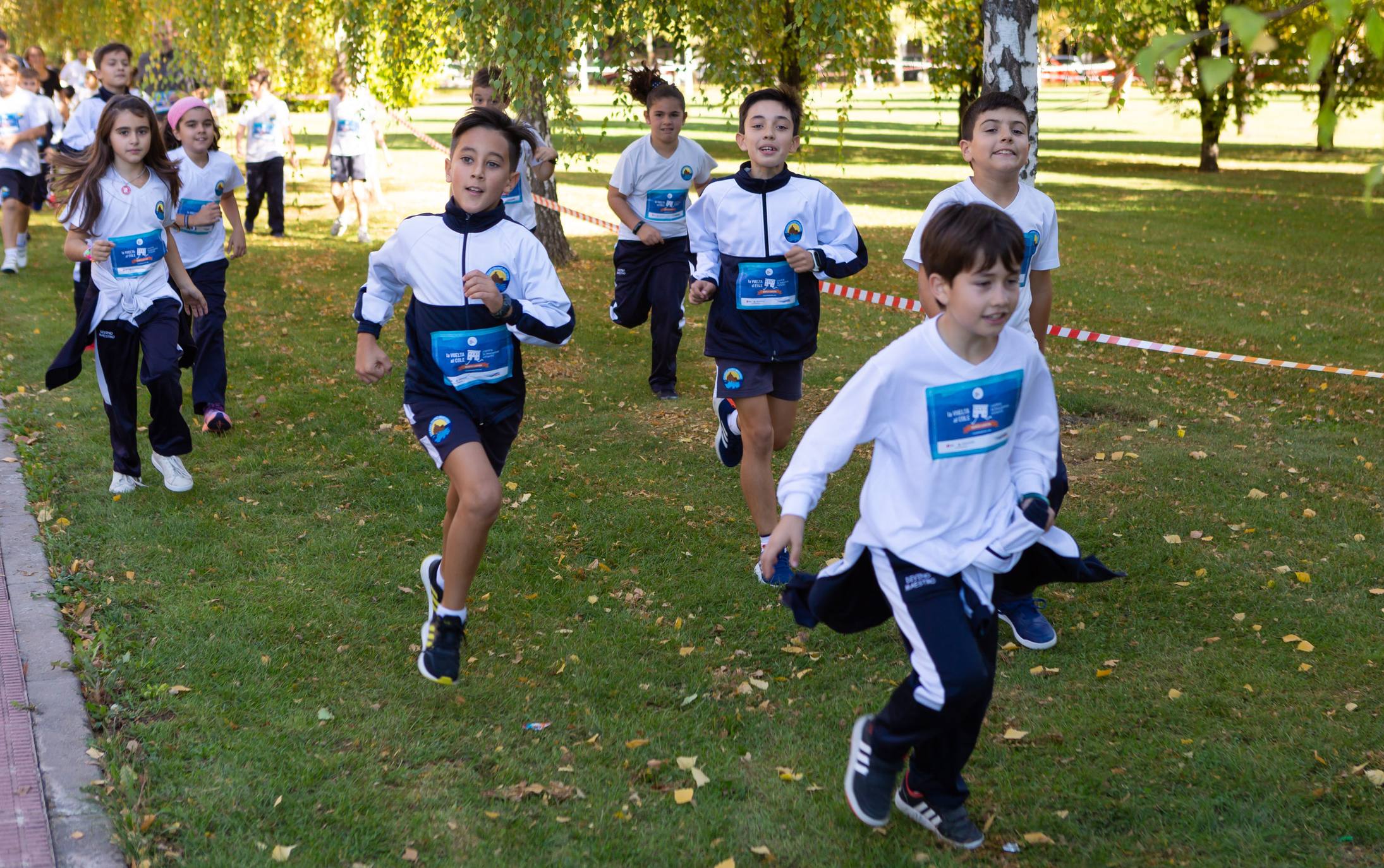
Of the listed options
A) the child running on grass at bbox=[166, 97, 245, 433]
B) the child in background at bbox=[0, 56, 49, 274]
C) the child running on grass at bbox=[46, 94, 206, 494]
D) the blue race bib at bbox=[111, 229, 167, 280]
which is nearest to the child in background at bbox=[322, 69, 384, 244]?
the child in background at bbox=[0, 56, 49, 274]

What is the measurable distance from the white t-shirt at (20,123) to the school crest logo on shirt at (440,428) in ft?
34.3

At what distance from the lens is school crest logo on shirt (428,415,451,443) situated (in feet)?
14.9

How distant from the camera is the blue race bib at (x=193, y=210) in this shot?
7843 millimetres

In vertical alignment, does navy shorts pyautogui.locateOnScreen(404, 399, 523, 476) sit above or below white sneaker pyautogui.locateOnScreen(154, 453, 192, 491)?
above

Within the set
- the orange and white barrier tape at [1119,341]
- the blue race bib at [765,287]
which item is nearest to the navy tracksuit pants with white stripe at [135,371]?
the blue race bib at [765,287]

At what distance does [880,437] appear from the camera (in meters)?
3.53

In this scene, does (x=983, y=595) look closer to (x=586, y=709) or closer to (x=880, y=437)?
(x=880, y=437)

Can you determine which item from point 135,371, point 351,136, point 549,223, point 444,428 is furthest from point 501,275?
point 351,136

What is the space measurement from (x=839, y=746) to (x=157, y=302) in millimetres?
4429

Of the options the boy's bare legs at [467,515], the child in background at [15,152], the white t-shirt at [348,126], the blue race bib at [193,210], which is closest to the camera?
the boy's bare legs at [467,515]

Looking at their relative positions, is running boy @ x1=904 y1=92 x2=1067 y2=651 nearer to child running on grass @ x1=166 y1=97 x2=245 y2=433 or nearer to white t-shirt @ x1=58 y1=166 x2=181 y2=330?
white t-shirt @ x1=58 y1=166 x2=181 y2=330

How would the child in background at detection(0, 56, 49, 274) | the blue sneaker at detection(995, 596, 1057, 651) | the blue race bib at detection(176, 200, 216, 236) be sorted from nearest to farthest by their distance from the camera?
the blue sneaker at detection(995, 596, 1057, 651) < the blue race bib at detection(176, 200, 216, 236) < the child in background at detection(0, 56, 49, 274)

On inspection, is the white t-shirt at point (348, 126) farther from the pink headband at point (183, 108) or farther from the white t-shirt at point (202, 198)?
the white t-shirt at point (202, 198)

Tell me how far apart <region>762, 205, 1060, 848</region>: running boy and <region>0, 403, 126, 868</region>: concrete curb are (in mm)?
2193
